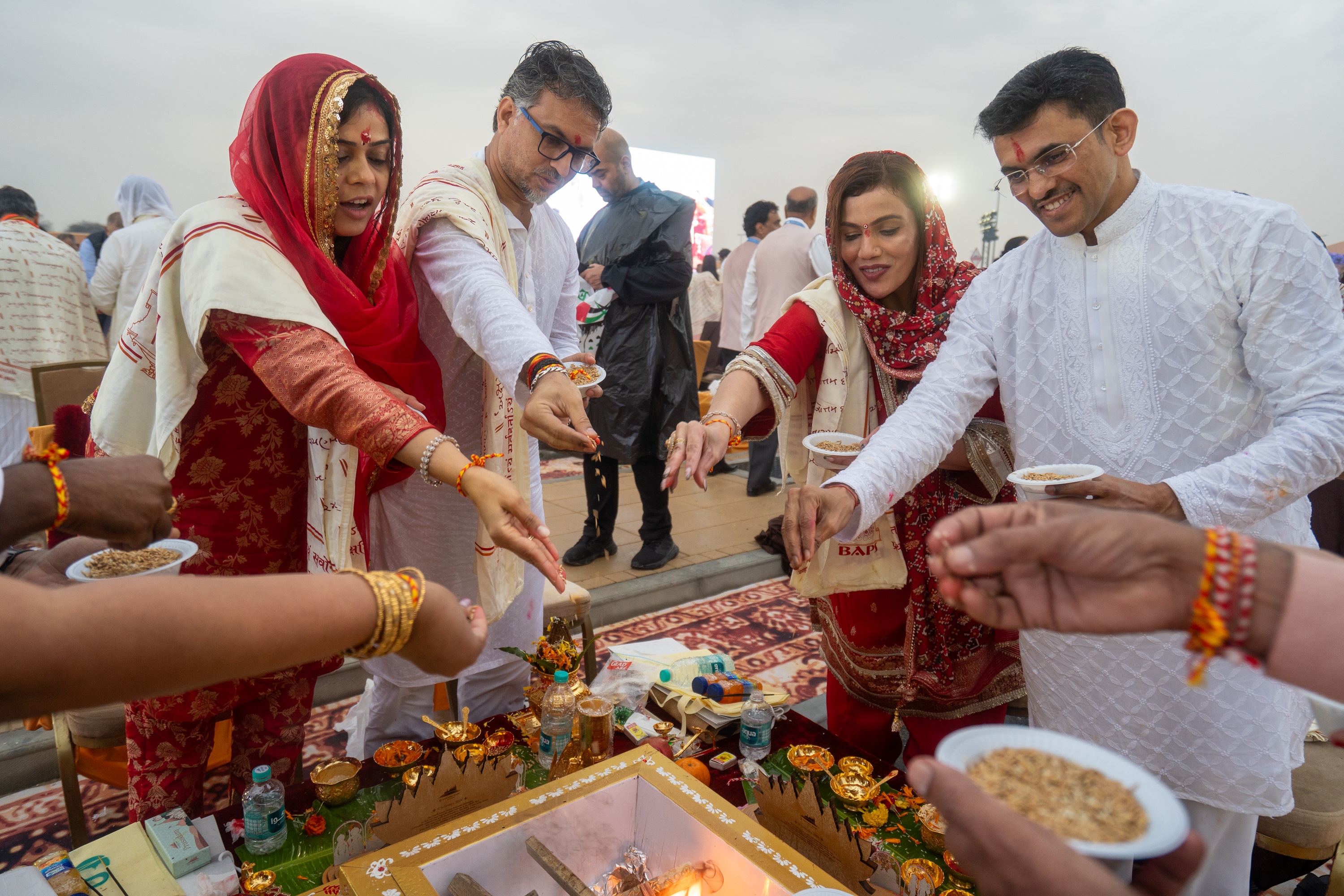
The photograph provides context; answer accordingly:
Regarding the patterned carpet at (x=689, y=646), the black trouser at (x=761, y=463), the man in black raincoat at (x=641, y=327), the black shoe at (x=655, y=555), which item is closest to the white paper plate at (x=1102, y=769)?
the patterned carpet at (x=689, y=646)

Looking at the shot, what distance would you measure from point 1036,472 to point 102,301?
192 inches

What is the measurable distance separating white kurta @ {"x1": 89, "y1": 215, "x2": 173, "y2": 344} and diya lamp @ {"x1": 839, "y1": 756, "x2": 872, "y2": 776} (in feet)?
14.5

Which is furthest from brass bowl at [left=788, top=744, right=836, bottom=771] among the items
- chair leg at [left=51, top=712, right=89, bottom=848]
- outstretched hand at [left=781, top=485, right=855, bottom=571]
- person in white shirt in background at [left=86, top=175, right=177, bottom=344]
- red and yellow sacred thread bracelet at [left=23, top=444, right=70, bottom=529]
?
person in white shirt in background at [left=86, top=175, right=177, bottom=344]

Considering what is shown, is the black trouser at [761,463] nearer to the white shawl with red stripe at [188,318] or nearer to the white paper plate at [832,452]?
the white paper plate at [832,452]

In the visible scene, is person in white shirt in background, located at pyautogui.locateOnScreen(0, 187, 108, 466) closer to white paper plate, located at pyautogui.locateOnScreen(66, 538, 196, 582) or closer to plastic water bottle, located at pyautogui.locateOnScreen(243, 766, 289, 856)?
white paper plate, located at pyautogui.locateOnScreen(66, 538, 196, 582)

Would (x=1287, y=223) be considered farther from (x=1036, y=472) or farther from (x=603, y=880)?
(x=603, y=880)

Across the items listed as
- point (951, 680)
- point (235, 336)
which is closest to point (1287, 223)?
point (951, 680)

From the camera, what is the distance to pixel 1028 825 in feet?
2.08

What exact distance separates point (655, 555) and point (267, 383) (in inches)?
110

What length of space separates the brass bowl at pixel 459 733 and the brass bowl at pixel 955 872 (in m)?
0.98

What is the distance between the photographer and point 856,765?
1.56 m

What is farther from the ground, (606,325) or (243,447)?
(606,325)

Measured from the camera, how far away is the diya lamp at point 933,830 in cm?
134

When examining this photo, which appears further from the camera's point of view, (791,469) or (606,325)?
(606,325)
